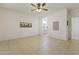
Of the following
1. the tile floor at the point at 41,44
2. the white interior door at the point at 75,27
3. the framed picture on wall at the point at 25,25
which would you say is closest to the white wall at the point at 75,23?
the white interior door at the point at 75,27

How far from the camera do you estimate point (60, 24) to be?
1561mm

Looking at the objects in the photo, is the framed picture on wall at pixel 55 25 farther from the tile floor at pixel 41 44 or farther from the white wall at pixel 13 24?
the white wall at pixel 13 24

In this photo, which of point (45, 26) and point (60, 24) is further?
point (45, 26)

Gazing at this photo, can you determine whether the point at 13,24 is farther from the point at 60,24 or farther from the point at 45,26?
the point at 60,24

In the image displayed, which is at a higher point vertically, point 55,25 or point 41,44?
point 55,25

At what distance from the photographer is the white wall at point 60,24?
1.53 meters

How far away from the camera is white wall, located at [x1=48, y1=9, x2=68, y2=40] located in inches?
60.1

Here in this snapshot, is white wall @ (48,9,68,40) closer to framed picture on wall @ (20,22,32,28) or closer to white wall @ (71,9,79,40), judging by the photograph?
white wall @ (71,9,79,40)

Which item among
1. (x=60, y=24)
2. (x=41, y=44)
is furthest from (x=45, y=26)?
(x=41, y=44)

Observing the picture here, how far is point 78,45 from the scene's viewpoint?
130 cm

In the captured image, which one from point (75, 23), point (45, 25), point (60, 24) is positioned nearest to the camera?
point (75, 23)

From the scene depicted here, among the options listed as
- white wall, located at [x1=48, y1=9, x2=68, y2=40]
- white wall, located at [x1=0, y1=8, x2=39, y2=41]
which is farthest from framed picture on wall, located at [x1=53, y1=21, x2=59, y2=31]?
white wall, located at [x1=0, y1=8, x2=39, y2=41]

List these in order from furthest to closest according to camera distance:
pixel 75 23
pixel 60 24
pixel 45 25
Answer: pixel 45 25 < pixel 60 24 < pixel 75 23

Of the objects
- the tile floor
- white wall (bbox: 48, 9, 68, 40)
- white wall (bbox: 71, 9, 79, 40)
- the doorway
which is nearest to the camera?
the tile floor
